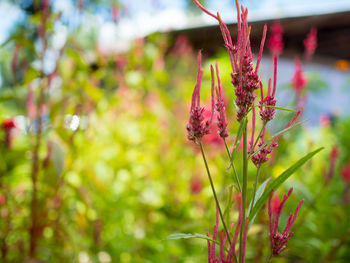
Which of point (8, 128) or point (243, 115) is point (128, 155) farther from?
point (243, 115)

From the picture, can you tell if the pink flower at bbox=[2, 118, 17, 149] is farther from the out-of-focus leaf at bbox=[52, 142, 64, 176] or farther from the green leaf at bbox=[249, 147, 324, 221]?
the green leaf at bbox=[249, 147, 324, 221]

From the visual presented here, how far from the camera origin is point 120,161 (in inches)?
61.8

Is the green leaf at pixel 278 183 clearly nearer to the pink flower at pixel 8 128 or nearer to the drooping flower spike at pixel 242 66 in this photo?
the drooping flower spike at pixel 242 66

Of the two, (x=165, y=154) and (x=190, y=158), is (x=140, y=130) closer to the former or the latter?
(x=165, y=154)

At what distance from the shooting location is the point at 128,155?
164 centimetres

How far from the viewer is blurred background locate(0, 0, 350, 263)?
1024 mm

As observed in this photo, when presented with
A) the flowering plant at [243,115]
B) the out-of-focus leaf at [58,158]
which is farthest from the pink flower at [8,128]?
the flowering plant at [243,115]

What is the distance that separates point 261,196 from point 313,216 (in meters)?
1.30

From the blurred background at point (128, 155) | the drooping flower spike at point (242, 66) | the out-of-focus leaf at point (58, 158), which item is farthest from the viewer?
the blurred background at point (128, 155)

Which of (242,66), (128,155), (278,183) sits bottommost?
(128,155)

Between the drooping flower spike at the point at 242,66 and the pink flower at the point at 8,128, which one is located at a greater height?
the drooping flower spike at the point at 242,66

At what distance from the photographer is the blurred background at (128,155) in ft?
3.36

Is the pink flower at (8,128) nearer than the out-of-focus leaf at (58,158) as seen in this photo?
No

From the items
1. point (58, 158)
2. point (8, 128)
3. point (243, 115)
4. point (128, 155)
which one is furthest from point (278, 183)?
point (128, 155)
